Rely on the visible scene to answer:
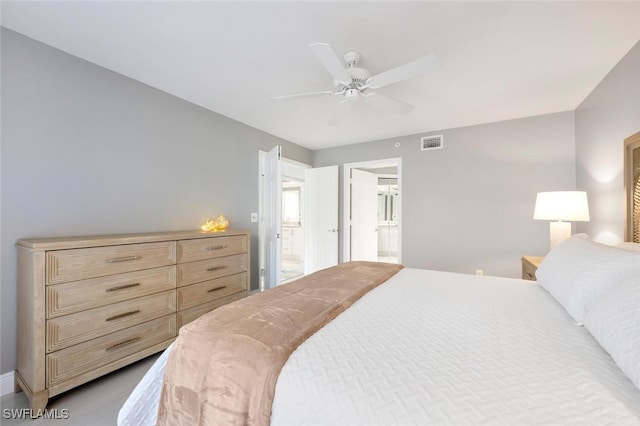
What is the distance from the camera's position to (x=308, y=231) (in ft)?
15.9

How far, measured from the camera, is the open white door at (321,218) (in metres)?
4.55

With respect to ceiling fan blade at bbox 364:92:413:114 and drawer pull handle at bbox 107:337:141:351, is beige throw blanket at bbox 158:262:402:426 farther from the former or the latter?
ceiling fan blade at bbox 364:92:413:114

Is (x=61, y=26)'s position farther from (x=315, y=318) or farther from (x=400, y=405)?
(x=400, y=405)

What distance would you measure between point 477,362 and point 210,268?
2.26m

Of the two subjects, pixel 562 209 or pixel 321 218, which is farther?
pixel 321 218

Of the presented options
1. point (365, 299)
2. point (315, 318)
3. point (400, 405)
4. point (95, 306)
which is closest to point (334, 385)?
point (400, 405)

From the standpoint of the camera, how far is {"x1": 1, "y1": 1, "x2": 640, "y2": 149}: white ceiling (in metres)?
1.56

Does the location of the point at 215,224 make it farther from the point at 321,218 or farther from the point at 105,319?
the point at 321,218

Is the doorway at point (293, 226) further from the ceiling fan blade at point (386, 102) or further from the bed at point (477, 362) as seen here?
the bed at point (477, 362)

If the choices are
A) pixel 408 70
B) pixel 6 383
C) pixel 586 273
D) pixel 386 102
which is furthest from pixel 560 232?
pixel 6 383

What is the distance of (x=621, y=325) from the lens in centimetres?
83

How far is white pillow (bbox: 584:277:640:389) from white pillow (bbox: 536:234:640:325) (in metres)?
0.10

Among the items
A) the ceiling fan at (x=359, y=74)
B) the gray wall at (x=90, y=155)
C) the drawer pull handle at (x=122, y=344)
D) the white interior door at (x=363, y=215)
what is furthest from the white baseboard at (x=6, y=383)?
the white interior door at (x=363, y=215)

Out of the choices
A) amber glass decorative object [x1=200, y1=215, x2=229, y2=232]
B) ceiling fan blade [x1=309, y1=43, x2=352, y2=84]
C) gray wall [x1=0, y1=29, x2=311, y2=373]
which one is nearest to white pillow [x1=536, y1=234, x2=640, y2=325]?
ceiling fan blade [x1=309, y1=43, x2=352, y2=84]
